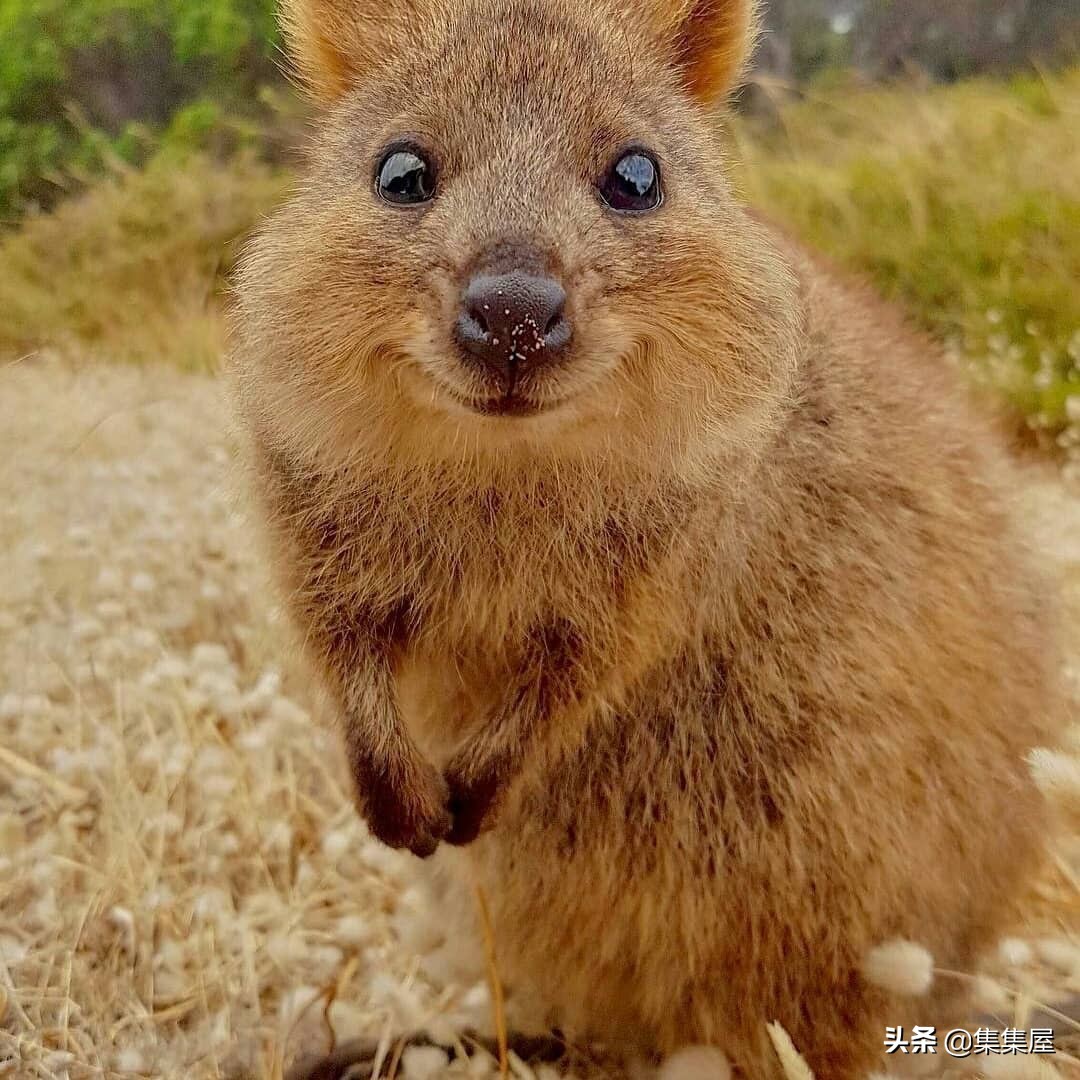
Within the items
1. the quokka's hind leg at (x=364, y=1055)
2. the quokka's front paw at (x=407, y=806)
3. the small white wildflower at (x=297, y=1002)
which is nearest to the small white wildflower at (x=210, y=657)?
the small white wildflower at (x=297, y=1002)

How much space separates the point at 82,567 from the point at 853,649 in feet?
8.59

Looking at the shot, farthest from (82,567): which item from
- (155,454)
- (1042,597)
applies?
(1042,597)

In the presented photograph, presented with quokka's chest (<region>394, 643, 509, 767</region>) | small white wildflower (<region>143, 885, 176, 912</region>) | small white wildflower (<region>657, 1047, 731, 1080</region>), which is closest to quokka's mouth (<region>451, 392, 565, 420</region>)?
quokka's chest (<region>394, 643, 509, 767</region>)

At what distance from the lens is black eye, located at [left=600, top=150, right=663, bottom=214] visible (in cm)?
160

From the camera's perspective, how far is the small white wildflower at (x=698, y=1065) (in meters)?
1.94

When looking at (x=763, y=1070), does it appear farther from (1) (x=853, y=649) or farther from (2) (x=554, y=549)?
(2) (x=554, y=549)

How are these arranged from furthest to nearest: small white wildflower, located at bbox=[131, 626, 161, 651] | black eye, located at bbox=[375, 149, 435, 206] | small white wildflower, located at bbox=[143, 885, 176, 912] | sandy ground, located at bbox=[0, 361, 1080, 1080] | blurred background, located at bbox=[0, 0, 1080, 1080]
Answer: small white wildflower, located at bbox=[131, 626, 161, 651], small white wildflower, located at bbox=[143, 885, 176, 912], blurred background, located at bbox=[0, 0, 1080, 1080], sandy ground, located at bbox=[0, 361, 1080, 1080], black eye, located at bbox=[375, 149, 435, 206]

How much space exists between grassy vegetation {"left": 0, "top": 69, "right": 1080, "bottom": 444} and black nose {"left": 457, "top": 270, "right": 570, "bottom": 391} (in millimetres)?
3030

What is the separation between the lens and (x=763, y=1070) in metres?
1.96

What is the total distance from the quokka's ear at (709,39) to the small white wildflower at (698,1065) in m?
1.69

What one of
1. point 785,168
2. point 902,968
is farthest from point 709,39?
point 785,168

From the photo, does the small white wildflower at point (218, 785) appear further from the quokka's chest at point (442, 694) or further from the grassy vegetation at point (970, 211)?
the grassy vegetation at point (970, 211)

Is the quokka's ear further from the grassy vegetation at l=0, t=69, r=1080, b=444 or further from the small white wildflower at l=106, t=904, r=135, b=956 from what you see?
the grassy vegetation at l=0, t=69, r=1080, b=444

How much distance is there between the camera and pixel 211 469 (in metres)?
4.34
